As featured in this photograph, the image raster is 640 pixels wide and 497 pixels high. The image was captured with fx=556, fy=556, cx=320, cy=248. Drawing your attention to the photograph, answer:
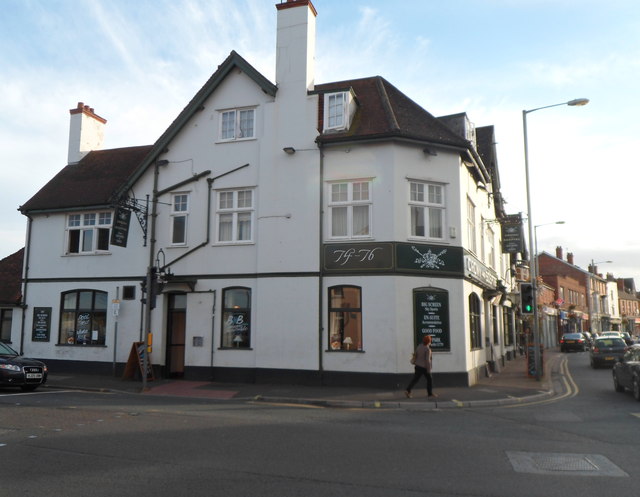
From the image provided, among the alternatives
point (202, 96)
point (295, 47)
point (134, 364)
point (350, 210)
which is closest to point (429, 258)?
point (350, 210)

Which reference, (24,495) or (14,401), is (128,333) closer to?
(14,401)

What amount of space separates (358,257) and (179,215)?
22.3ft

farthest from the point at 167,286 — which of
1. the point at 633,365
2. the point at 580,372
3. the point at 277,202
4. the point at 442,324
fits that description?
the point at 580,372

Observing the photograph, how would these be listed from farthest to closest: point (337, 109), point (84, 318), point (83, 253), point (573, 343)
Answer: point (573, 343) → point (83, 253) → point (84, 318) → point (337, 109)

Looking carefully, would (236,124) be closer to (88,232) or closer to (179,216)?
(179,216)

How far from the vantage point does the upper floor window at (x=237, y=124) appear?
750 inches

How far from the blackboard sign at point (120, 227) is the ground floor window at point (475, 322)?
12.0m

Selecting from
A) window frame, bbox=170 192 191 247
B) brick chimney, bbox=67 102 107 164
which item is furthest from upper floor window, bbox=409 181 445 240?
brick chimney, bbox=67 102 107 164

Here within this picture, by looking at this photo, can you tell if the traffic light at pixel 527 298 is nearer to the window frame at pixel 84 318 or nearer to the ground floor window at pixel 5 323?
the window frame at pixel 84 318

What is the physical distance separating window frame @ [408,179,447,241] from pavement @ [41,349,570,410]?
4400 millimetres

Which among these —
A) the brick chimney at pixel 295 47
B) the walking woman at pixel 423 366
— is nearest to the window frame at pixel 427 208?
the walking woman at pixel 423 366

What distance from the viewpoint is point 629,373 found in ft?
50.6

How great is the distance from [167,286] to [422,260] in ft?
28.2

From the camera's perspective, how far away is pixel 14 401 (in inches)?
517
